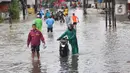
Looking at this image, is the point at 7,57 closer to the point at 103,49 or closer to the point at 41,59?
the point at 41,59

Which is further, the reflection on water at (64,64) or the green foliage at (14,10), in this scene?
the green foliage at (14,10)

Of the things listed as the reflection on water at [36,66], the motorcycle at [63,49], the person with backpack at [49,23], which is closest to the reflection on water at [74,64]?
the motorcycle at [63,49]

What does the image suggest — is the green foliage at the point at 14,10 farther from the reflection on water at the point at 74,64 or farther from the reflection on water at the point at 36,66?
the reflection on water at the point at 36,66

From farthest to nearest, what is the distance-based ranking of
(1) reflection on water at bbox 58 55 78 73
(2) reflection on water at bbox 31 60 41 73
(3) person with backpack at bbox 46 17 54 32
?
1. (3) person with backpack at bbox 46 17 54 32
2. (2) reflection on water at bbox 31 60 41 73
3. (1) reflection on water at bbox 58 55 78 73

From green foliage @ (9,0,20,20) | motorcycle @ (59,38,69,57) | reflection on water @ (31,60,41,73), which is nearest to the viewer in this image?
reflection on water @ (31,60,41,73)

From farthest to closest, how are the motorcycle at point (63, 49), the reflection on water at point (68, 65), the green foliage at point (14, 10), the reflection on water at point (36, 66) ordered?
the green foliage at point (14, 10)
the motorcycle at point (63, 49)
the reflection on water at point (36, 66)
the reflection on water at point (68, 65)

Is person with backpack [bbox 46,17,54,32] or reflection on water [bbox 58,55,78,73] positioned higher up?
reflection on water [bbox 58,55,78,73]

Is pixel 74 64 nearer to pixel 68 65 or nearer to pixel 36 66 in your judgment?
pixel 68 65

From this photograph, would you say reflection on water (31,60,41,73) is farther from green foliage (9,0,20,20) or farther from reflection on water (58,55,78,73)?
green foliage (9,0,20,20)

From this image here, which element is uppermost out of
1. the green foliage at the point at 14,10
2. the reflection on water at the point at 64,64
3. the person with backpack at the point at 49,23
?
the reflection on water at the point at 64,64

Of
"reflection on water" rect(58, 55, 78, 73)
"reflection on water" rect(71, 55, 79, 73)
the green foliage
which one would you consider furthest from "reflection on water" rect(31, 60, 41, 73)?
the green foliage

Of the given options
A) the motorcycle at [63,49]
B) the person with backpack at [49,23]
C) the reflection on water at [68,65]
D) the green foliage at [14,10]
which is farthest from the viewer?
the green foliage at [14,10]

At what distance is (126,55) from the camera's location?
1994cm

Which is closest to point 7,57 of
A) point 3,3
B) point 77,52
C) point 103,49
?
point 77,52
